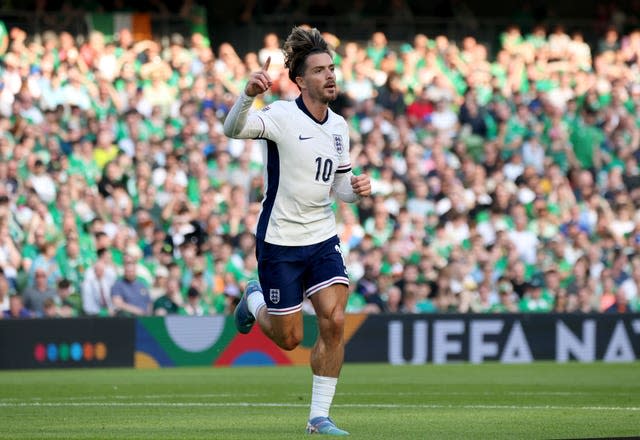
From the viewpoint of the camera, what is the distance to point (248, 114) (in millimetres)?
9586

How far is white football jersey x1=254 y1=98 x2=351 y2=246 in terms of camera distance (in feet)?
32.5

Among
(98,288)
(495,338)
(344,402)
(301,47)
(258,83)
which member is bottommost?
(344,402)

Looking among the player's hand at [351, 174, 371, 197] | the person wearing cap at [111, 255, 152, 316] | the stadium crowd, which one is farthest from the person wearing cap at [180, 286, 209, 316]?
the player's hand at [351, 174, 371, 197]

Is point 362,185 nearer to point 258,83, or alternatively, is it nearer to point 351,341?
point 258,83

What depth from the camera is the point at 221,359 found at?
20047mm

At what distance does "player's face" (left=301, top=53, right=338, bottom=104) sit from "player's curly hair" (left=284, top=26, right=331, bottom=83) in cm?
6

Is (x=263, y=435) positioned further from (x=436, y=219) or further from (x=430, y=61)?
(x=430, y=61)

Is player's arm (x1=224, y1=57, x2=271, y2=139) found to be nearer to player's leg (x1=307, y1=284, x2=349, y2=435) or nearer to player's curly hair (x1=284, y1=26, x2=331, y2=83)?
player's curly hair (x1=284, y1=26, x2=331, y2=83)

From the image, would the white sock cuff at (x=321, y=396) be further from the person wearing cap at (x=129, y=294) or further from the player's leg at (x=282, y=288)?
the person wearing cap at (x=129, y=294)

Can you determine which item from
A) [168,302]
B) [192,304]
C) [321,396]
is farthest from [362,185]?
[192,304]

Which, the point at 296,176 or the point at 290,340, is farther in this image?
the point at 290,340

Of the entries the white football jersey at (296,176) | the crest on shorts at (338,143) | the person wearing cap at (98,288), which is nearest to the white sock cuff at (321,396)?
the white football jersey at (296,176)

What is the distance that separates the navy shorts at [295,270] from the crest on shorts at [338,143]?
2.04 feet

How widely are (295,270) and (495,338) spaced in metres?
11.2
